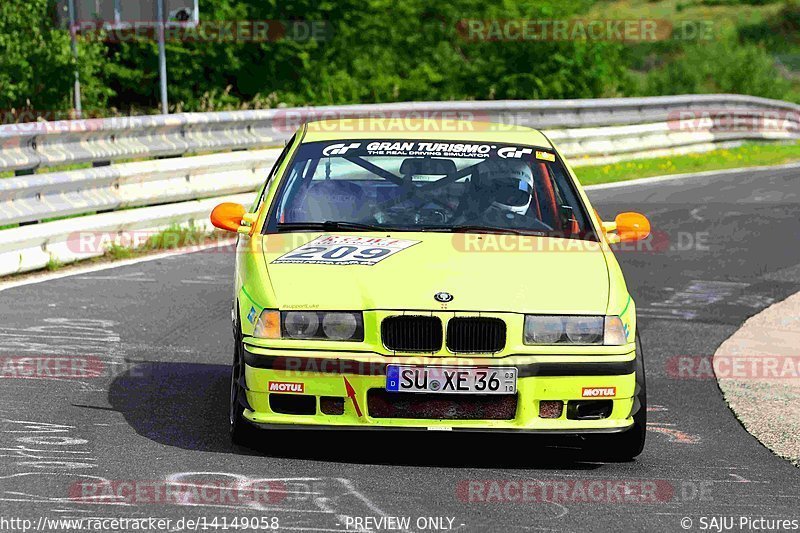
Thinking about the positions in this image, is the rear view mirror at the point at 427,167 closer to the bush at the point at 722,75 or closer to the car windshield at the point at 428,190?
the car windshield at the point at 428,190

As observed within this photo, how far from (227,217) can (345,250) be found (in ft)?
2.96

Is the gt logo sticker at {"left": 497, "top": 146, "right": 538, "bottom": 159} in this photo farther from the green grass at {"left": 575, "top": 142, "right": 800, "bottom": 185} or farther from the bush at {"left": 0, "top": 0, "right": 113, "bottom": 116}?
the bush at {"left": 0, "top": 0, "right": 113, "bottom": 116}

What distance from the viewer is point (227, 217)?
7.44 metres

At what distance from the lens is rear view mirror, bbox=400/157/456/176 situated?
299 inches

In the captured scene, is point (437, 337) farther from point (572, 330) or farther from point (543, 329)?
point (572, 330)

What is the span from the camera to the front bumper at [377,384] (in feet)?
20.1

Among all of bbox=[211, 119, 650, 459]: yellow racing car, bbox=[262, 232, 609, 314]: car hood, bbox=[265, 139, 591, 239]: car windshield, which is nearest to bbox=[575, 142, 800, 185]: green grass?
bbox=[265, 139, 591, 239]: car windshield

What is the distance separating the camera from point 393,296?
6.25 m

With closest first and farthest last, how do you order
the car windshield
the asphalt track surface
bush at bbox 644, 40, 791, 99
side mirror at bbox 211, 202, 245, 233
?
the asphalt track surface < the car windshield < side mirror at bbox 211, 202, 245, 233 < bush at bbox 644, 40, 791, 99

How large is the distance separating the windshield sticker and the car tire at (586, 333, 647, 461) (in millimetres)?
1203

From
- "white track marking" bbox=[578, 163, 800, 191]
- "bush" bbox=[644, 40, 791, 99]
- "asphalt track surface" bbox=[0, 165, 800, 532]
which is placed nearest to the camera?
"asphalt track surface" bbox=[0, 165, 800, 532]

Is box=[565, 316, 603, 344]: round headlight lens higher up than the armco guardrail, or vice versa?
box=[565, 316, 603, 344]: round headlight lens

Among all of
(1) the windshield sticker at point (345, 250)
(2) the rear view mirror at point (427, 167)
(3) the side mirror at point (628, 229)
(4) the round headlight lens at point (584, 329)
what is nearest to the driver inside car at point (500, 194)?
(2) the rear view mirror at point (427, 167)

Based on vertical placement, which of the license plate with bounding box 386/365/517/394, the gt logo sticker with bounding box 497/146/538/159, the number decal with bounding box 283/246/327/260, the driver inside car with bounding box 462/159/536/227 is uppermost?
the gt logo sticker with bounding box 497/146/538/159
